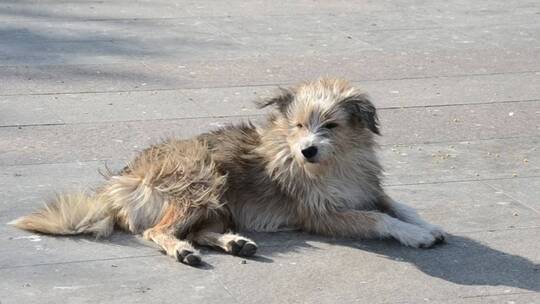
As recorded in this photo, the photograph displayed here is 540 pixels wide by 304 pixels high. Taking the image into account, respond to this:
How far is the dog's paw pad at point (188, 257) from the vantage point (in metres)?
6.50

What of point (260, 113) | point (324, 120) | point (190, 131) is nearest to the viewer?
point (324, 120)

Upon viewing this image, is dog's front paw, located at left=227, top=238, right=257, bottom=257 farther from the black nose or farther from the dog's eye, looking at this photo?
the dog's eye

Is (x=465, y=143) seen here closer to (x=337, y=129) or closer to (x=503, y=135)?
(x=503, y=135)

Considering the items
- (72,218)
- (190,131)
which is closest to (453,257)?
(72,218)

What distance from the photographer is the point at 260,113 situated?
970cm

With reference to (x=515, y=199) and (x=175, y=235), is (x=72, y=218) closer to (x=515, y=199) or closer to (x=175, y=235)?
(x=175, y=235)

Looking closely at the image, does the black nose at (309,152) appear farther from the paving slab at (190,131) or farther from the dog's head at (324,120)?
the paving slab at (190,131)

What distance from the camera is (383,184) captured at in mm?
7902

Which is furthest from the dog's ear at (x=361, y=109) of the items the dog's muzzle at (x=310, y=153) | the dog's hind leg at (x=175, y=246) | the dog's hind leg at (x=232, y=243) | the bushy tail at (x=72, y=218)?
the bushy tail at (x=72, y=218)

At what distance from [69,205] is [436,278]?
6.78 feet

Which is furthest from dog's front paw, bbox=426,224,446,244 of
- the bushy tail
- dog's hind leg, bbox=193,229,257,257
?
the bushy tail

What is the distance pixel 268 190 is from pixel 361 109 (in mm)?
742

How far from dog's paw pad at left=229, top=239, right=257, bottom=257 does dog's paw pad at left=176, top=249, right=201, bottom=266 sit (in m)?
0.22

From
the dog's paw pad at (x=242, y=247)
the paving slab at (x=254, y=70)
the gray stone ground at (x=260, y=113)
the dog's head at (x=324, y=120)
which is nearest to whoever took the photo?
the gray stone ground at (x=260, y=113)
